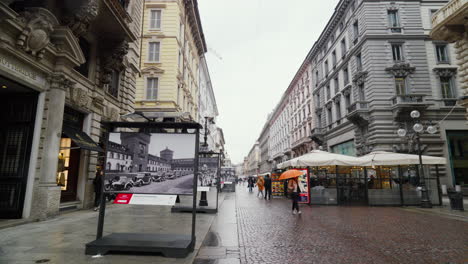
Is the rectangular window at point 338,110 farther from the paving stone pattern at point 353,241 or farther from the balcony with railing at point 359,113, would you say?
the paving stone pattern at point 353,241

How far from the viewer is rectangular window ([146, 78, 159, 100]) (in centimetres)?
2431

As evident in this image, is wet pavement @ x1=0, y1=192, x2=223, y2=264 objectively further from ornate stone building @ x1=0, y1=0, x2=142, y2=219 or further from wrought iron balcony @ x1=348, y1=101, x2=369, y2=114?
wrought iron balcony @ x1=348, y1=101, x2=369, y2=114

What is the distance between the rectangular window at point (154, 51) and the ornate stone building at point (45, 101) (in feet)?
40.5

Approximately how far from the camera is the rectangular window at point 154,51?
24922 millimetres

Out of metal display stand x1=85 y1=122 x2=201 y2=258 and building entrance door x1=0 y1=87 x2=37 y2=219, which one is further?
building entrance door x1=0 y1=87 x2=37 y2=219

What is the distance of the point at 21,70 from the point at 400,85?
2775 cm

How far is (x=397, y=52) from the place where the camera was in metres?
25.9

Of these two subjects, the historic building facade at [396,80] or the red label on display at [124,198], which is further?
the historic building facade at [396,80]

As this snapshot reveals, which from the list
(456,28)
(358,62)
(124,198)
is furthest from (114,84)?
(358,62)

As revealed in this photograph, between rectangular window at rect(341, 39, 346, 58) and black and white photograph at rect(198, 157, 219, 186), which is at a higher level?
rectangular window at rect(341, 39, 346, 58)

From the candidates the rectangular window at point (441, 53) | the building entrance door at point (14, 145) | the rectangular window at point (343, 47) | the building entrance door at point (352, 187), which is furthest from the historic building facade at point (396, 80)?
the building entrance door at point (14, 145)

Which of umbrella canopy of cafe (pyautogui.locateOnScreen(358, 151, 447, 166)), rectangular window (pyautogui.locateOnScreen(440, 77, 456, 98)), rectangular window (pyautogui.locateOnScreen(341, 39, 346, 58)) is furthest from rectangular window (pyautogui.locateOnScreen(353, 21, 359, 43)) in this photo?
umbrella canopy of cafe (pyautogui.locateOnScreen(358, 151, 447, 166))

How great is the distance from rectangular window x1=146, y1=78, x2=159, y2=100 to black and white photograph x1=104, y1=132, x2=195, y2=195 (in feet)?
62.1

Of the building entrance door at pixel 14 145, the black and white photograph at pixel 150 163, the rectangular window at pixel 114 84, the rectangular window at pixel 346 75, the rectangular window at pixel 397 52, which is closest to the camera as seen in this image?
the black and white photograph at pixel 150 163
